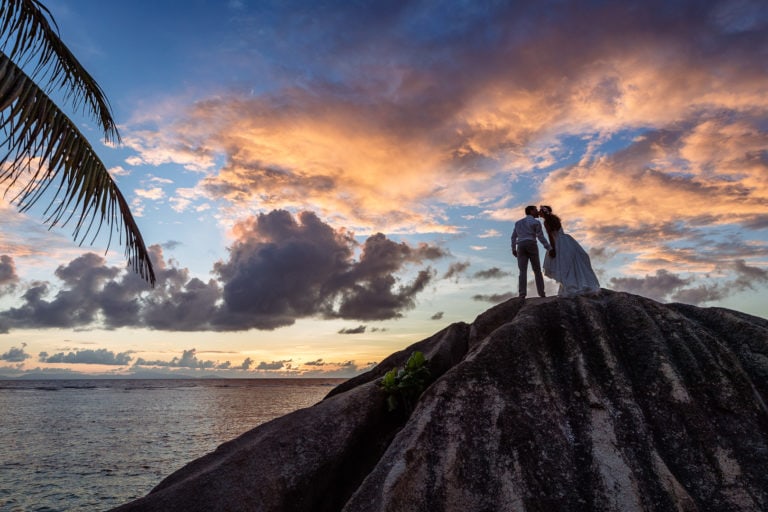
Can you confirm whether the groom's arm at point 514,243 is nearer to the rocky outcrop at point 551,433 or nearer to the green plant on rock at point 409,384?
the rocky outcrop at point 551,433

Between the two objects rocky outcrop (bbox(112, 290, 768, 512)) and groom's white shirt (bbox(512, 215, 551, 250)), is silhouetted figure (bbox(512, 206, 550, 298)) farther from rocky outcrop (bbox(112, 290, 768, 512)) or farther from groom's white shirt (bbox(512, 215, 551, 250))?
rocky outcrop (bbox(112, 290, 768, 512))

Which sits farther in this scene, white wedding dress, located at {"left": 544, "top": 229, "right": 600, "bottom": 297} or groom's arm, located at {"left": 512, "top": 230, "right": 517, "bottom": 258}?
groom's arm, located at {"left": 512, "top": 230, "right": 517, "bottom": 258}

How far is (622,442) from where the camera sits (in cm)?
792

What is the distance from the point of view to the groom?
15273 millimetres

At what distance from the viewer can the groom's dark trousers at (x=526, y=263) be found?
15.3 meters

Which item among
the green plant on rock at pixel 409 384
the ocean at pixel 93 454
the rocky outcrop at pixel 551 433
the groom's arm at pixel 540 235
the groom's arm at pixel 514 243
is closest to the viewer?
the rocky outcrop at pixel 551 433

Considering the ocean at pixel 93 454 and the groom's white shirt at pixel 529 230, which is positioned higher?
the groom's white shirt at pixel 529 230

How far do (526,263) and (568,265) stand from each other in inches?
59.1

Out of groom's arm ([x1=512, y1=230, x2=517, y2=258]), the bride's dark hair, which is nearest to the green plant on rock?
groom's arm ([x1=512, y1=230, x2=517, y2=258])

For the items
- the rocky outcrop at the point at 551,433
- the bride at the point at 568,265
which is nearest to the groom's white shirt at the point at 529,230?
the bride at the point at 568,265

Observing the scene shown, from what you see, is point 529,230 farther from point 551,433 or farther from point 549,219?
point 551,433

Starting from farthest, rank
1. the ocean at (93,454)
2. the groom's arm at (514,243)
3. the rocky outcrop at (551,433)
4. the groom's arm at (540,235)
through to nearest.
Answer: the ocean at (93,454)
the groom's arm at (514,243)
the groom's arm at (540,235)
the rocky outcrop at (551,433)

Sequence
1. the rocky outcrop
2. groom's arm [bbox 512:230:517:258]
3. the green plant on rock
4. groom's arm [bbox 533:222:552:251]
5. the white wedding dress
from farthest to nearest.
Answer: groom's arm [bbox 512:230:517:258], groom's arm [bbox 533:222:552:251], the white wedding dress, the green plant on rock, the rocky outcrop

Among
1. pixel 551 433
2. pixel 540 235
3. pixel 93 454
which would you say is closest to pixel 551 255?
pixel 540 235
